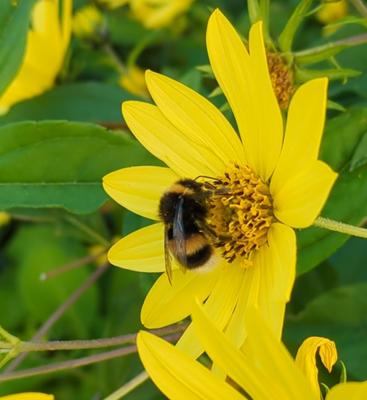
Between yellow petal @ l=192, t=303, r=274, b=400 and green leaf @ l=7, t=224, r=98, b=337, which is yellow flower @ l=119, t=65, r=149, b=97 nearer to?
green leaf @ l=7, t=224, r=98, b=337

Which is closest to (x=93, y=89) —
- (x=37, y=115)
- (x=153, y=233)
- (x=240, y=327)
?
(x=37, y=115)

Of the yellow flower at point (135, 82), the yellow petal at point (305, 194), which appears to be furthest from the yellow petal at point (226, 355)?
the yellow flower at point (135, 82)

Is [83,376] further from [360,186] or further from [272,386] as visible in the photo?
[272,386]

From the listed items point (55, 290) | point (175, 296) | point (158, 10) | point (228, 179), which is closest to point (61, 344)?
point (175, 296)

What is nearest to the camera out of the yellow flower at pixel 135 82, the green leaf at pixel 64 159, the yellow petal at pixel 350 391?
the yellow petal at pixel 350 391

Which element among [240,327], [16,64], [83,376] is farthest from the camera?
[83,376]

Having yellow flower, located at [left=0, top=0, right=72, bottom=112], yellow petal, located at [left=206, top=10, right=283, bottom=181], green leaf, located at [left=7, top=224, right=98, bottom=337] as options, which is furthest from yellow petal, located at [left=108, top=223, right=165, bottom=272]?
green leaf, located at [left=7, top=224, right=98, bottom=337]

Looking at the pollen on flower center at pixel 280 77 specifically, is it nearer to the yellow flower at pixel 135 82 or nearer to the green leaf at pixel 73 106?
the green leaf at pixel 73 106
